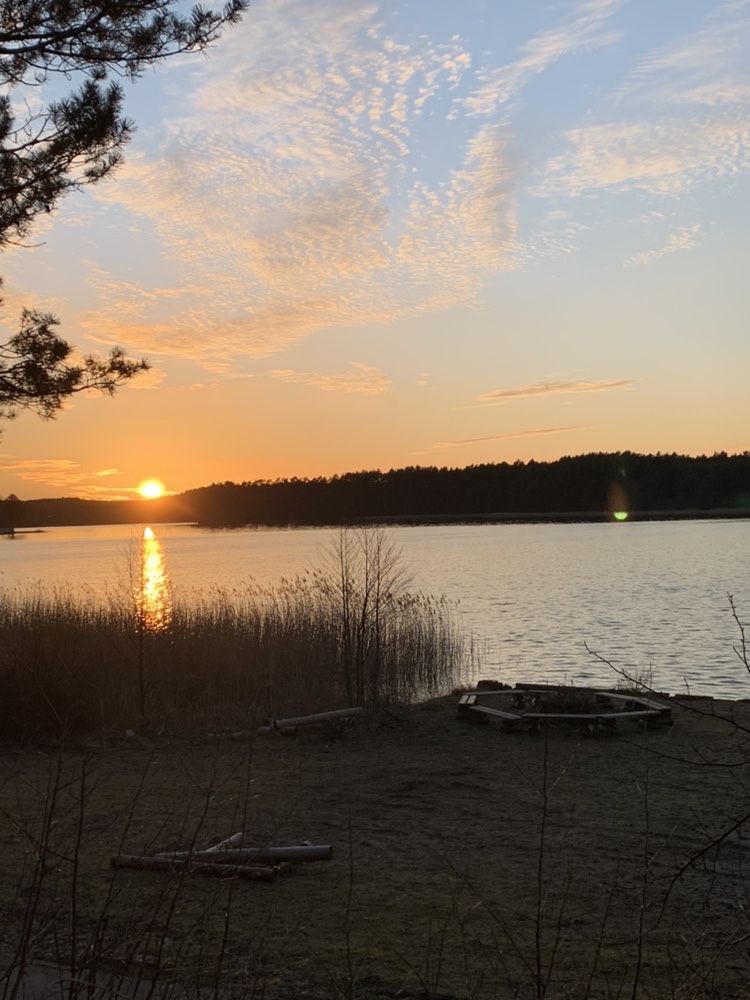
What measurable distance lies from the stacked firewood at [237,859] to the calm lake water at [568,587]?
110 inches

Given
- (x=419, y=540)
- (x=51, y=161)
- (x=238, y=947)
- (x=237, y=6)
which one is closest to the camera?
(x=238, y=947)

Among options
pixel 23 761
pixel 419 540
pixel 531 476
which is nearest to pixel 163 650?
pixel 23 761

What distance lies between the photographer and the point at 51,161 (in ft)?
33.3

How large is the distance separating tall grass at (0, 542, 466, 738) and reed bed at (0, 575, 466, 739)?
0.08ft

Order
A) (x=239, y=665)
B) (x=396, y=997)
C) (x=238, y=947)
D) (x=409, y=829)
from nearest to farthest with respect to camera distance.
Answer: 1. (x=396, y=997)
2. (x=238, y=947)
3. (x=409, y=829)
4. (x=239, y=665)

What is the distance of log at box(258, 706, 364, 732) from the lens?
1197 centimetres

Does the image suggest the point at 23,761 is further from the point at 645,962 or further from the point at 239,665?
the point at 645,962

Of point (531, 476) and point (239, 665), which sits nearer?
point (239, 665)

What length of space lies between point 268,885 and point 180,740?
5582 millimetres

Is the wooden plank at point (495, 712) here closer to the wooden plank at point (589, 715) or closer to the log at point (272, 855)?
the wooden plank at point (589, 715)

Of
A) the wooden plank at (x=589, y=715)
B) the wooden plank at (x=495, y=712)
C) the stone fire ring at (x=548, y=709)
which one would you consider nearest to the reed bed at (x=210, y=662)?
the stone fire ring at (x=548, y=709)

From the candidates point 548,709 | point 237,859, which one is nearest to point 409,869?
point 237,859

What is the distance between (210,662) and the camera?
1600 cm

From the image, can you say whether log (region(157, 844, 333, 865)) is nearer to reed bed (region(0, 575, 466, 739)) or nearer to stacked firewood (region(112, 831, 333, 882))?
stacked firewood (region(112, 831, 333, 882))
